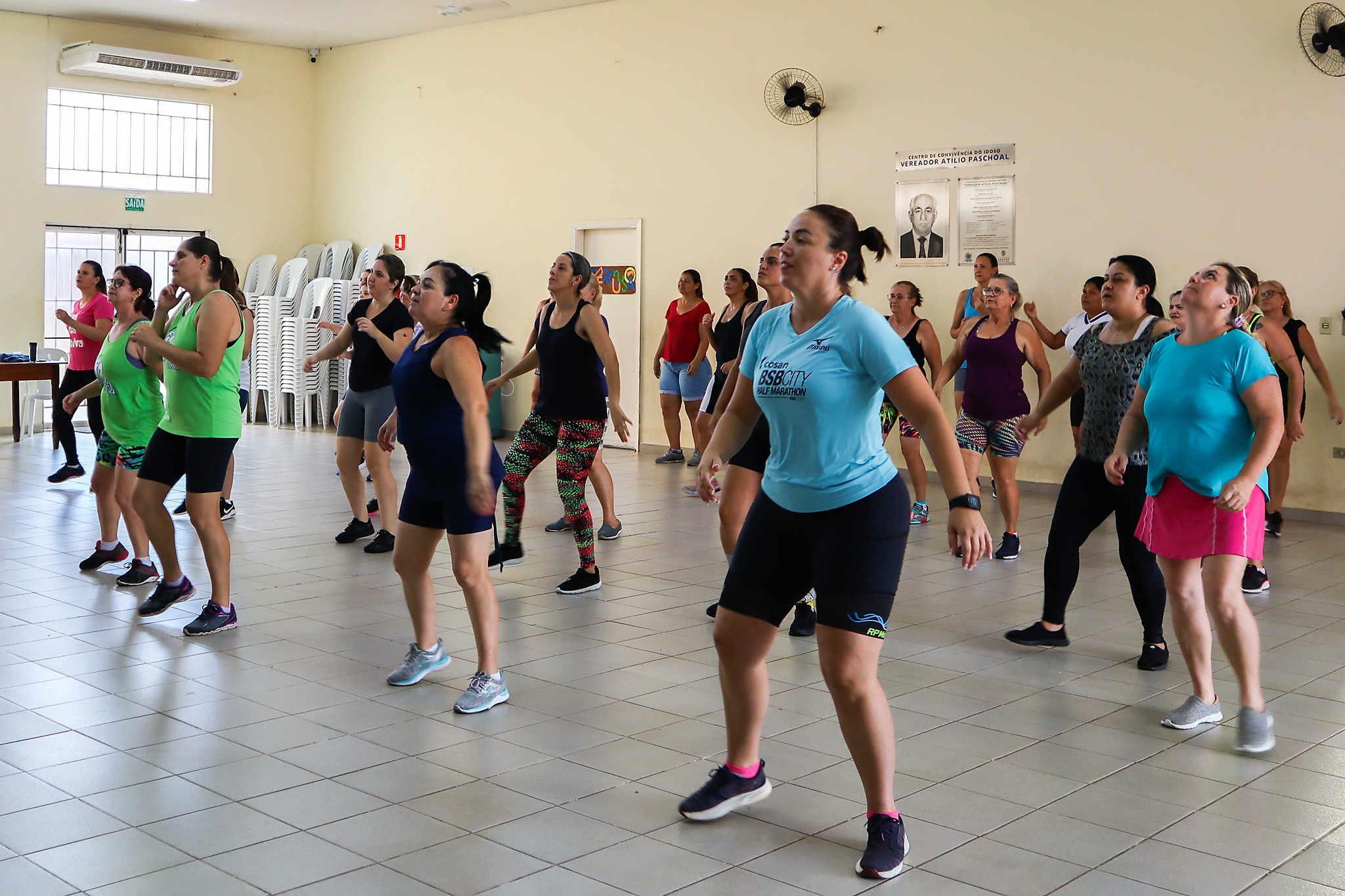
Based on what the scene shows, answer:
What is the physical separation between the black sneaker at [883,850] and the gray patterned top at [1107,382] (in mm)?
2329

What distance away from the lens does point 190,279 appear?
5.54m

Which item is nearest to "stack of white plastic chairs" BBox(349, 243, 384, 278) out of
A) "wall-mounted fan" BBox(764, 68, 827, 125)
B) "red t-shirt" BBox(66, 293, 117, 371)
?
"red t-shirt" BBox(66, 293, 117, 371)

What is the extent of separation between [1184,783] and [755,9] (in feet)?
32.3

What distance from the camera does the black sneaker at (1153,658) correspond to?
204 inches

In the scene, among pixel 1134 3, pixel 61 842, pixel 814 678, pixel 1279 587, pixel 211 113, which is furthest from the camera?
pixel 211 113

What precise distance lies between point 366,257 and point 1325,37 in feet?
36.3

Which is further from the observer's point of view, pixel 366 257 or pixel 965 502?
pixel 366 257

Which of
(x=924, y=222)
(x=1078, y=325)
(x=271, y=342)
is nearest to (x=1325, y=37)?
(x=1078, y=325)

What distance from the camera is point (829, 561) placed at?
3160mm

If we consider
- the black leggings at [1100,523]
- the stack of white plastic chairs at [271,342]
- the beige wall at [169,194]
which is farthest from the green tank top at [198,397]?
the stack of white plastic chairs at [271,342]

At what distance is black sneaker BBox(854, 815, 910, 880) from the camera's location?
3.17 metres

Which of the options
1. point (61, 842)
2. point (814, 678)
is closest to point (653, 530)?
point (814, 678)

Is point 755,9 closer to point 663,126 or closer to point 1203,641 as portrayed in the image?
point 663,126

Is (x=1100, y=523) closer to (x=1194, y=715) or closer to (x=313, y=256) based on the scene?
(x=1194, y=715)
